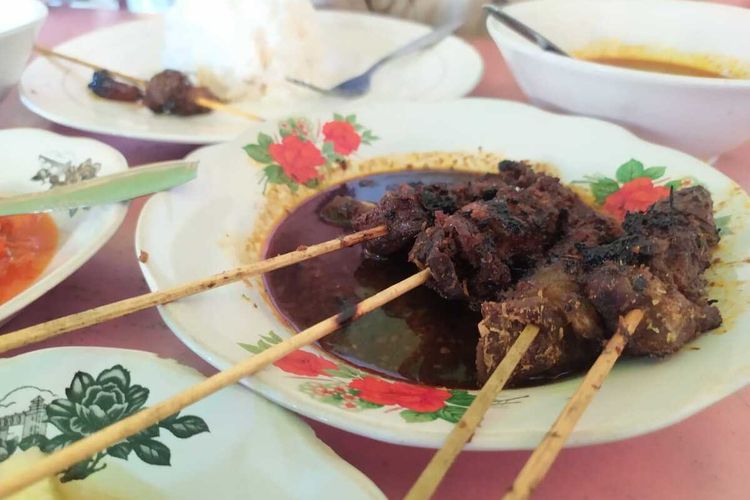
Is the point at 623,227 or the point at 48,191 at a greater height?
the point at 623,227

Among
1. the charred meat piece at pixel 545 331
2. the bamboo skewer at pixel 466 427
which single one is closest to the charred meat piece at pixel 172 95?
the charred meat piece at pixel 545 331

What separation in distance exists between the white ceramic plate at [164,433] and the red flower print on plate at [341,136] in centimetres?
115

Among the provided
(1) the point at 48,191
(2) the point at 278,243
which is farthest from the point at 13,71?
(2) the point at 278,243

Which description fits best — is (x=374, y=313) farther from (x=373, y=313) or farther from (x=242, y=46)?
(x=242, y=46)

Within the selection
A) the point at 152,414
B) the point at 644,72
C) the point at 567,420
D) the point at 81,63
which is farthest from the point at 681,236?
the point at 81,63

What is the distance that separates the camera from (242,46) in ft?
8.84

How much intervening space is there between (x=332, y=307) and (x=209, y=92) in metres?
1.44

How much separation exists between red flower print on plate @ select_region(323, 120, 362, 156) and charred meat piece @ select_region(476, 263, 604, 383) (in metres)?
1.04

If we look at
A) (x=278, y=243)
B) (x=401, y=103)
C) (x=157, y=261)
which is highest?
(x=401, y=103)

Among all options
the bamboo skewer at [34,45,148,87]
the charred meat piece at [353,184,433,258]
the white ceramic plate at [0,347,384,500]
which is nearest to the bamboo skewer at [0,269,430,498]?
the white ceramic plate at [0,347,384,500]

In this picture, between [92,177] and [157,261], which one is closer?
[157,261]

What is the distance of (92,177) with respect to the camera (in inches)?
70.1

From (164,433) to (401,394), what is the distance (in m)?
0.45

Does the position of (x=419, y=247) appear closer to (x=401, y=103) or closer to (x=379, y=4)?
(x=401, y=103)
